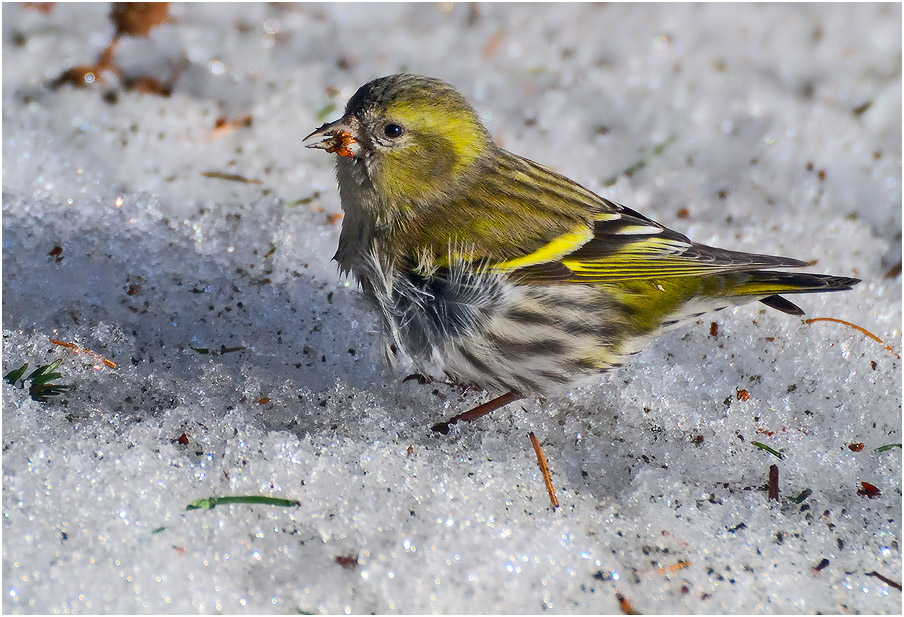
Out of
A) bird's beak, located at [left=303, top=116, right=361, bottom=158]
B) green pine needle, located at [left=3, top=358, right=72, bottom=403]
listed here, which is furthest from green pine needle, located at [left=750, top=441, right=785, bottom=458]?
green pine needle, located at [left=3, top=358, right=72, bottom=403]

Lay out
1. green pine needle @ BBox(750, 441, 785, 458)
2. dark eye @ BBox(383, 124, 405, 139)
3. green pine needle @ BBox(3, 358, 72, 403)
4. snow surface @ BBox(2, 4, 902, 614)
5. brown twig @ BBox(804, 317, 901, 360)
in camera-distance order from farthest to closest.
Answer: brown twig @ BBox(804, 317, 901, 360), dark eye @ BBox(383, 124, 405, 139), green pine needle @ BBox(750, 441, 785, 458), green pine needle @ BBox(3, 358, 72, 403), snow surface @ BBox(2, 4, 902, 614)

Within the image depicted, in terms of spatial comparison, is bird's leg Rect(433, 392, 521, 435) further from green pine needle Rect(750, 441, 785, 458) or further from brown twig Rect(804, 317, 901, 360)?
brown twig Rect(804, 317, 901, 360)

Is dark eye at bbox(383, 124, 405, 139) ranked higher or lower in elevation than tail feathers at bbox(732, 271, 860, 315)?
higher

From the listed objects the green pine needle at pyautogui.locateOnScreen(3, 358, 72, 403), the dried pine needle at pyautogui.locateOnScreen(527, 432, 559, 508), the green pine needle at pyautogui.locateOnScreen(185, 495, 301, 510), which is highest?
the dried pine needle at pyautogui.locateOnScreen(527, 432, 559, 508)

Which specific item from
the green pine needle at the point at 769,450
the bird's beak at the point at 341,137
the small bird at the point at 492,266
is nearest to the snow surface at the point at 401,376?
the green pine needle at the point at 769,450

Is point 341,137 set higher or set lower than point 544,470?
higher

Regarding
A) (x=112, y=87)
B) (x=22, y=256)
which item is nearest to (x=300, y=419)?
(x=22, y=256)

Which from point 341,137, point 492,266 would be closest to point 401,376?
point 492,266

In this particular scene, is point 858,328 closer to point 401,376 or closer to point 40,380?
point 401,376

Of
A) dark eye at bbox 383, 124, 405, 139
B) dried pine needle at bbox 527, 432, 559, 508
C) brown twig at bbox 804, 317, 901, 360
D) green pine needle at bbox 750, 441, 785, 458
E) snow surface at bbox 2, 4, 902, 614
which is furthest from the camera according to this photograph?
brown twig at bbox 804, 317, 901, 360
